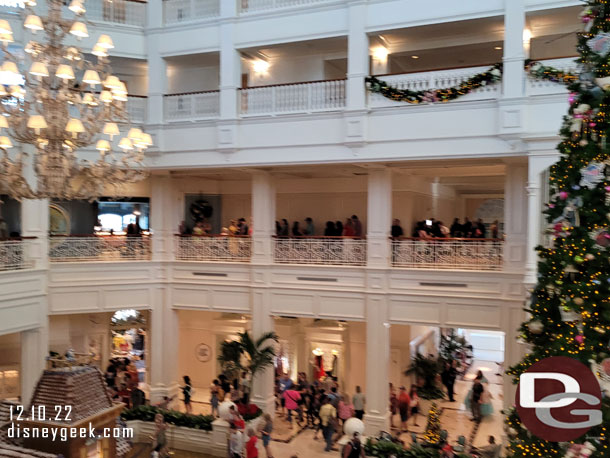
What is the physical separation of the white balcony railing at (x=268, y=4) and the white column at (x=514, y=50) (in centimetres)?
437

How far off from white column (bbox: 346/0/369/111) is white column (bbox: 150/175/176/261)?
21.3 feet

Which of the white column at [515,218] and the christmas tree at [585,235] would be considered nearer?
the christmas tree at [585,235]

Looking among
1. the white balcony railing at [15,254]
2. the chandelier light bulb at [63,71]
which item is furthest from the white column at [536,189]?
the white balcony railing at [15,254]

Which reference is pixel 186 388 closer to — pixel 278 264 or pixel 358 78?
pixel 278 264

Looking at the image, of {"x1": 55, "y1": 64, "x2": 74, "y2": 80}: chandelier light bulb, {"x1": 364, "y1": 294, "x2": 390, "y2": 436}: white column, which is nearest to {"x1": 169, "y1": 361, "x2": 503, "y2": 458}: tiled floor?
{"x1": 364, "y1": 294, "x2": 390, "y2": 436}: white column

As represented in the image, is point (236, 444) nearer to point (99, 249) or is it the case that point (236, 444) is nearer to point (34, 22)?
point (99, 249)

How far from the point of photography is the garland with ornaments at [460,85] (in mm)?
11062

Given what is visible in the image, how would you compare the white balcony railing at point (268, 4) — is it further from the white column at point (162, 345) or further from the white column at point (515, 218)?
the white column at point (162, 345)

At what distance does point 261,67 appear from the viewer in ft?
51.8

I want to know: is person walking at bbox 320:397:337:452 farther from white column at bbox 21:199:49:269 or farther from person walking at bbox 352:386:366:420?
white column at bbox 21:199:49:269

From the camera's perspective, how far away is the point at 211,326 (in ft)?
60.6

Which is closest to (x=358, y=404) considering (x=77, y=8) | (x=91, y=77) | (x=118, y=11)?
(x=91, y=77)

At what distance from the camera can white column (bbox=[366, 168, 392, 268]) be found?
45.2ft

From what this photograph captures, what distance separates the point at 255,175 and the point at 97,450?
8365 millimetres
